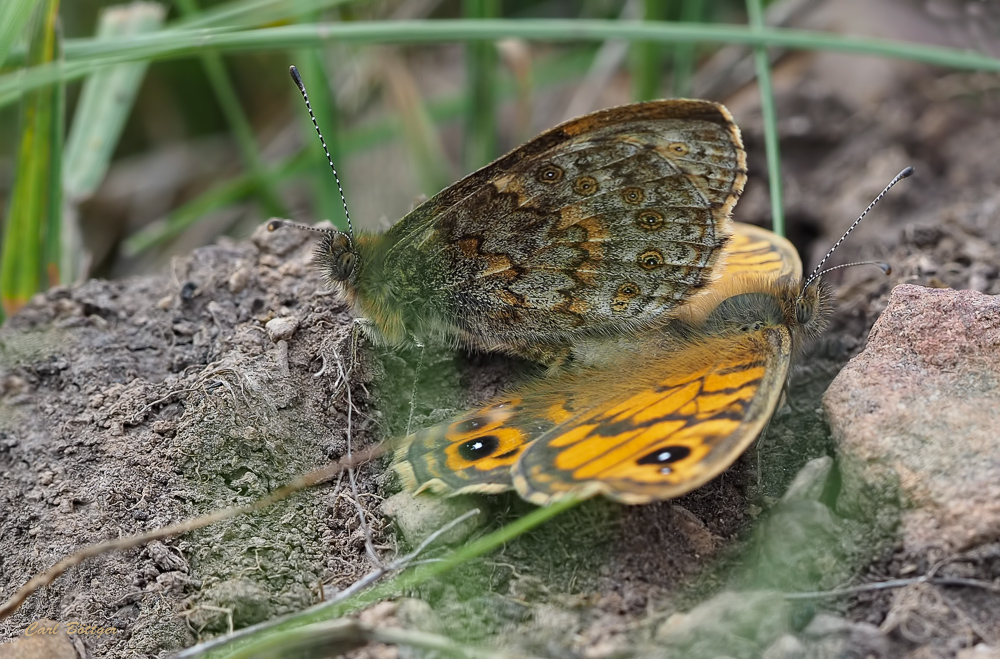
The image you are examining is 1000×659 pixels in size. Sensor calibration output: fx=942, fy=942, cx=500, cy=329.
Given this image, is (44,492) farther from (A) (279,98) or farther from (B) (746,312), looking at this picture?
(A) (279,98)

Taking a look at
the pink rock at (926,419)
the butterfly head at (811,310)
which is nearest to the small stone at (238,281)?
the butterfly head at (811,310)

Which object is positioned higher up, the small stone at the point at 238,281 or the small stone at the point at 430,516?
the small stone at the point at 238,281

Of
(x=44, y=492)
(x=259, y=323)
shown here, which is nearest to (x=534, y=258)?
(x=259, y=323)

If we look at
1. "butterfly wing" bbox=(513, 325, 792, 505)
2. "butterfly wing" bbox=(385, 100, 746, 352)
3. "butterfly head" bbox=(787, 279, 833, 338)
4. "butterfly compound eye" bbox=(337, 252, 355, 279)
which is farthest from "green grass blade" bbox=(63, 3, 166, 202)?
"butterfly head" bbox=(787, 279, 833, 338)

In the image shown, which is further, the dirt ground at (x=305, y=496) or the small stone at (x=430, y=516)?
the small stone at (x=430, y=516)

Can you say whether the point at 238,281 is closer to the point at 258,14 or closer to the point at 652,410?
the point at 258,14

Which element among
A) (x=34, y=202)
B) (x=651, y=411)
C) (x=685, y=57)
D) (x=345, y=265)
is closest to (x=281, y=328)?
(x=345, y=265)

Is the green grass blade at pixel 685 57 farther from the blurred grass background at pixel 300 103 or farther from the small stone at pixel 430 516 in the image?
the small stone at pixel 430 516
